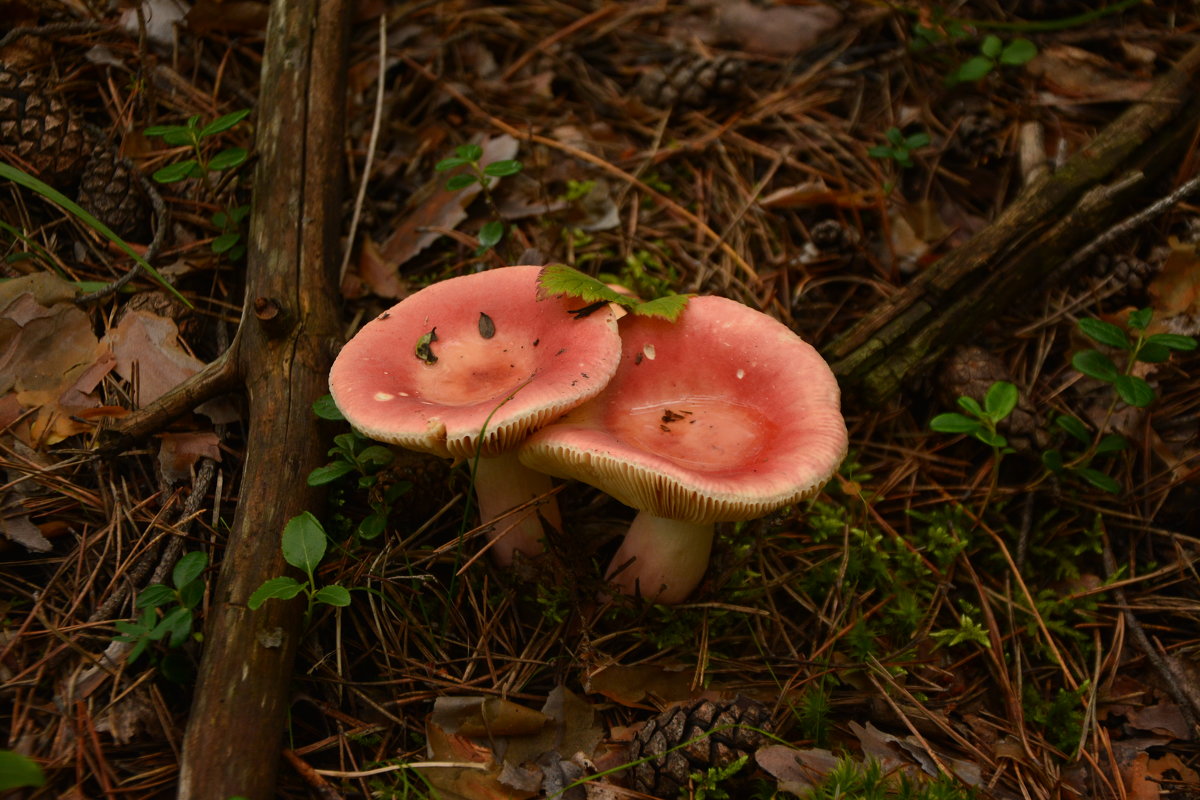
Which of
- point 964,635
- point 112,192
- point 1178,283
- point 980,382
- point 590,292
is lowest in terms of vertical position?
point 964,635

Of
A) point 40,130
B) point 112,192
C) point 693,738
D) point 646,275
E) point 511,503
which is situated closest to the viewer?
point 693,738

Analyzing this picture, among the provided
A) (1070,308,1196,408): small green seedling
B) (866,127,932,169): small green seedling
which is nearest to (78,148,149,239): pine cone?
(866,127,932,169): small green seedling

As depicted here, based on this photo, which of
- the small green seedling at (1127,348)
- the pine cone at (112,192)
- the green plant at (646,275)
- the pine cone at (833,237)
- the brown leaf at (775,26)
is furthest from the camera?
the brown leaf at (775,26)

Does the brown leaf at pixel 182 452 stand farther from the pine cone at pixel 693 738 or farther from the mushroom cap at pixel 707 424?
the pine cone at pixel 693 738

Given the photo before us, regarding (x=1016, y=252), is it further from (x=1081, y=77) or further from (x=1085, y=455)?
(x=1081, y=77)

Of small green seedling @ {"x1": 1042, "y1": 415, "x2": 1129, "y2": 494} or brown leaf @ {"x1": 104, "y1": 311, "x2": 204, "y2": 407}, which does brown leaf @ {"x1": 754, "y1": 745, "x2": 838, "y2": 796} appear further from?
brown leaf @ {"x1": 104, "y1": 311, "x2": 204, "y2": 407}

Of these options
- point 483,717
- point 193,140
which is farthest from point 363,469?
point 193,140

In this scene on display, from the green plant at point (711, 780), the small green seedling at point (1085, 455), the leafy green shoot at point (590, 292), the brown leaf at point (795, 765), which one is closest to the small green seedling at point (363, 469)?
the leafy green shoot at point (590, 292)
